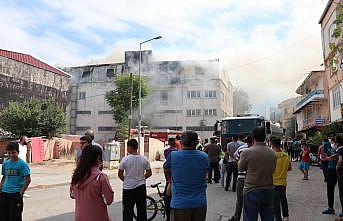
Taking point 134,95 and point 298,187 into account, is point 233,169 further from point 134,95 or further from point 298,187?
point 134,95

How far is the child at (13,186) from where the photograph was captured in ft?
18.0

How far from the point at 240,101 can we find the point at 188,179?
91.2 m

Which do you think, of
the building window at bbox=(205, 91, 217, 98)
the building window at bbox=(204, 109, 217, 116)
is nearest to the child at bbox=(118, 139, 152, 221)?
the building window at bbox=(204, 109, 217, 116)

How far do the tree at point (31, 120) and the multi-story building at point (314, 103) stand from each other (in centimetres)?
2303

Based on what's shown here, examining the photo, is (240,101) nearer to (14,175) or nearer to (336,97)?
(336,97)

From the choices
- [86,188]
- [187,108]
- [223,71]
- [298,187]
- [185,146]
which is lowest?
[298,187]

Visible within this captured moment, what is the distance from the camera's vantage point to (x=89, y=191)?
380 centimetres

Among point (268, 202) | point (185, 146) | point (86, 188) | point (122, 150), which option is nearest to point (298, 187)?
point (268, 202)

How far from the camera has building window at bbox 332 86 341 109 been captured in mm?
29517

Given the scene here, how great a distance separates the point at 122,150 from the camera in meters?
29.4

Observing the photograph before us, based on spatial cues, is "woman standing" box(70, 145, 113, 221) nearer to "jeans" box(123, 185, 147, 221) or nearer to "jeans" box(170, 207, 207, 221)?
"jeans" box(170, 207, 207, 221)

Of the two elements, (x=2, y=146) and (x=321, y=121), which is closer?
(x=2, y=146)

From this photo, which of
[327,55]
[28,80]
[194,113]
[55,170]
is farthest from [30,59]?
[327,55]

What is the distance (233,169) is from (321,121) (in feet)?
89.8
